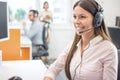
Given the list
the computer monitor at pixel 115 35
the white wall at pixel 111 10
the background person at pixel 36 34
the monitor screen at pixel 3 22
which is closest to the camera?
the monitor screen at pixel 3 22

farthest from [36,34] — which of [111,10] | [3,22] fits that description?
[111,10]

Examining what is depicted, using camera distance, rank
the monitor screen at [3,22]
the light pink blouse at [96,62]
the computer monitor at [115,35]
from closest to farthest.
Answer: the light pink blouse at [96,62]
the monitor screen at [3,22]
the computer monitor at [115,35]

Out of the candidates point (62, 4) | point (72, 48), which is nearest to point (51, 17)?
point (62, 4)

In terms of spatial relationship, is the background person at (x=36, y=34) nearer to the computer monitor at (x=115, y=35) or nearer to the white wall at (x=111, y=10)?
the computer monitor at (x=115, y=35)

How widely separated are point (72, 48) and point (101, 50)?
225 millimetres

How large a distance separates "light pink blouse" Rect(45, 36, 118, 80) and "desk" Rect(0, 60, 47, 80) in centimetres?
33

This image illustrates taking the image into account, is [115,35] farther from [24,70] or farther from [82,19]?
[82,19]

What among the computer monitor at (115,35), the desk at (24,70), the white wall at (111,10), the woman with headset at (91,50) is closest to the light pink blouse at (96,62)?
the woman with headset at (91,50)

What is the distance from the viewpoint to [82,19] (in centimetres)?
133

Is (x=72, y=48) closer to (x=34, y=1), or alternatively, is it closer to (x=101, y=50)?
(x=101, y=50)

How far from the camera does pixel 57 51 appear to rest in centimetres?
525

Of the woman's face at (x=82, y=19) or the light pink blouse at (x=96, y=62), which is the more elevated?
the woman's face at (x=82, y=19)

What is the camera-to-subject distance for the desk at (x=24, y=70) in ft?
5.36

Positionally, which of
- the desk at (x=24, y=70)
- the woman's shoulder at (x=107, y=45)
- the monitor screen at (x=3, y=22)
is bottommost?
the desk at (x=24, y=70)
